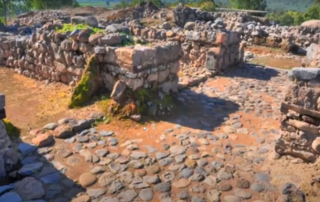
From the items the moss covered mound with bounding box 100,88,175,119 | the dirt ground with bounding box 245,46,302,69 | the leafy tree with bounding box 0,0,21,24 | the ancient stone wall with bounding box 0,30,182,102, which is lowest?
the moss covered mound with bounding box 100,88,175,119

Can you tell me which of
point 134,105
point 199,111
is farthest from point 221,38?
point 134,105

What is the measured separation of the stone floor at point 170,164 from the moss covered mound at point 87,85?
3.40 feet

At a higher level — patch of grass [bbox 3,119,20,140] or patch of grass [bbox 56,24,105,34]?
patch of grass [bbox 56,24,105,34]

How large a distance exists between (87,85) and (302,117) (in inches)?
175

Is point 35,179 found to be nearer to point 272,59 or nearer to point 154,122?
point 154,122

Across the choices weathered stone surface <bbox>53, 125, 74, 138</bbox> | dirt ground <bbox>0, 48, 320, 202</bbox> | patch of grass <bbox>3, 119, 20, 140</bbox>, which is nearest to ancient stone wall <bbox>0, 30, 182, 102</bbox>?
dirt ground <bbox>0, 48, 320, 202</bbox>

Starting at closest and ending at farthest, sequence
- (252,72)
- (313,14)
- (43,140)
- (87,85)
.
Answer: (43,140) → (87,85) → (252,72) → (313,14)

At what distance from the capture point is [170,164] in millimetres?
5086

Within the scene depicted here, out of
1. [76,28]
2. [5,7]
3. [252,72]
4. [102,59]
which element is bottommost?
[252,72]

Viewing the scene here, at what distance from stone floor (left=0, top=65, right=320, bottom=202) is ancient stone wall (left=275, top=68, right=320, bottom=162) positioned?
0.20 m

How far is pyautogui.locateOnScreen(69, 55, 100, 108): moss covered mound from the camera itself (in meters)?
7.21

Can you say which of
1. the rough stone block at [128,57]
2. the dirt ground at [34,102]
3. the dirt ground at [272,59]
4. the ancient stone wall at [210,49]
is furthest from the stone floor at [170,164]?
the dirt ground at [272,59]

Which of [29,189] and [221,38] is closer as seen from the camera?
[29,189]

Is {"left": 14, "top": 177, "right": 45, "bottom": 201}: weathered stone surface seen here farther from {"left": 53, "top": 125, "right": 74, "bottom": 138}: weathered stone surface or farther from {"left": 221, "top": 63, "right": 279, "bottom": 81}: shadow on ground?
{"left": 221, "top": 63, "right": 279, "bottom": 81}: shadow on ground
